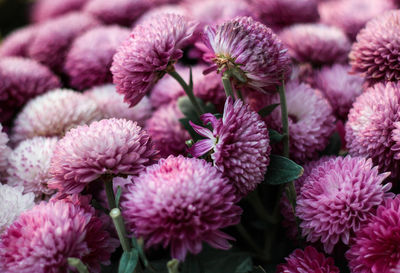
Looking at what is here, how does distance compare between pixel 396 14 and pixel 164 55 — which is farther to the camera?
pixel 396 14

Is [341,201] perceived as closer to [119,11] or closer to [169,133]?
[169,133]

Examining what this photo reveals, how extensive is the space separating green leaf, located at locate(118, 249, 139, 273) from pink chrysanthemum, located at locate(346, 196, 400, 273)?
1.20 ft

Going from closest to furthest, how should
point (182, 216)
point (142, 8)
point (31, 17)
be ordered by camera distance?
point (182, 216) → point (142, 8) → point (31, 17)

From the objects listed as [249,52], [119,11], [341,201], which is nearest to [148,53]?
[249,52]

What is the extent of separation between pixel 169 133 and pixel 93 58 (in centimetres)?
39

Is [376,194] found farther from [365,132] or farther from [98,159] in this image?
[98,159]

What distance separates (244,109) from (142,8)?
1.02m

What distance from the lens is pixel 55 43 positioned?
1.43m

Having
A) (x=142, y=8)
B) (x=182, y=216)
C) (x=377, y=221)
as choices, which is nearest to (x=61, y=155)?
(x=182, y=216)

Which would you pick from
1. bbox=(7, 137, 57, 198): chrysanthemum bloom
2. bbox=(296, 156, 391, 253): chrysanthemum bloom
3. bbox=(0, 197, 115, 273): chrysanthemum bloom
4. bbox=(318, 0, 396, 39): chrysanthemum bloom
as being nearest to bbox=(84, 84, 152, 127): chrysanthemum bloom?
bbox=(7, 137, 57, 198): chrysanthemum bloom

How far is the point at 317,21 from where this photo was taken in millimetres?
1456

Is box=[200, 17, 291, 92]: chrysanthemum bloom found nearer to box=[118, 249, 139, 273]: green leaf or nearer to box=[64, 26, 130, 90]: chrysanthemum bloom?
box=[118, 249, 139, 273]: green leaf

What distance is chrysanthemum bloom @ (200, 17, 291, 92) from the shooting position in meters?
0.72

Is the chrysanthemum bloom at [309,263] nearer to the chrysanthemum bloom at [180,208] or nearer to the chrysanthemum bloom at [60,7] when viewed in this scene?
the chrysanthemum bloom at [180,208]
